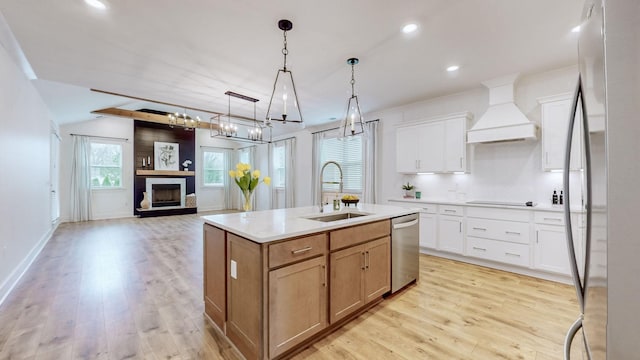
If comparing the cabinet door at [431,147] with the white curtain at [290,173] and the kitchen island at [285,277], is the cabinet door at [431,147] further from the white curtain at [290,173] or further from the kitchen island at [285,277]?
the white curtain at [290,173]

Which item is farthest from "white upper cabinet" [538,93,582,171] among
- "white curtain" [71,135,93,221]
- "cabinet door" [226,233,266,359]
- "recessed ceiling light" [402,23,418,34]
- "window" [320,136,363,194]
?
"white curtain" [71,135,93,221]

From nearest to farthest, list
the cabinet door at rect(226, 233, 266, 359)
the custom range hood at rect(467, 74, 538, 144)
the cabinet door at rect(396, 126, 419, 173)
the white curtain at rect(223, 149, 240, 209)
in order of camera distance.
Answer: the cabinet door at rect(226, 233, 266, 359), the custom range hood at rect(467, 74, 538, 144), the cabinet door at rect(396, 126, 419, 173), the white curtain at rect(223, 149, 240, 209)

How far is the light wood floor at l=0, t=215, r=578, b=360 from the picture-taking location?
2.01m

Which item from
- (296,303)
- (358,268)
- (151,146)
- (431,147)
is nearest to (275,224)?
(296,303)

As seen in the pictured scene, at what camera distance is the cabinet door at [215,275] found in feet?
7.09

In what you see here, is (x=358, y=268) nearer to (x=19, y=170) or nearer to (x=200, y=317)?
(x=200, y=317)

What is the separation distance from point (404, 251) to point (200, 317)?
7.30 ft

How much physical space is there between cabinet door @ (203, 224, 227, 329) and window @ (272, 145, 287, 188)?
5976 mm

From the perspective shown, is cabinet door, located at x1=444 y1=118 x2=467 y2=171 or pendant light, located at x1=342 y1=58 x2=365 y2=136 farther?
cabinet door, located at x1=444 y1=118 x2=467 y2=171

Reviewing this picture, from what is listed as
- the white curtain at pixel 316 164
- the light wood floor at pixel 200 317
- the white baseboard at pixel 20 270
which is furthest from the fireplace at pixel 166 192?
the white curtain at pixel 316 164

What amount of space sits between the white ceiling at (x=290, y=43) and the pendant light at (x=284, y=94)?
0.30 feet

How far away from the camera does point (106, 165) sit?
8094mm

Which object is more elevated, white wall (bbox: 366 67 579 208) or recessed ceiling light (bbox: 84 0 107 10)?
recessed ceiling light (bbox: 84 0 107 10)

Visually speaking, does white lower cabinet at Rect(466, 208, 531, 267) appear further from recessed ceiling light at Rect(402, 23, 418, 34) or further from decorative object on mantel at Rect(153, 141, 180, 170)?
decorative object on mantel at Rect(153, 141, 180, 170)
